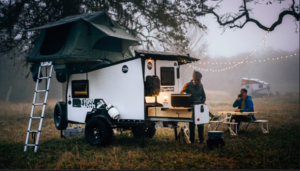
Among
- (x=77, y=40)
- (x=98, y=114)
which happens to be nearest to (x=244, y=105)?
(x=98, y=114)

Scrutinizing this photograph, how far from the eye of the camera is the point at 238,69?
232 ft

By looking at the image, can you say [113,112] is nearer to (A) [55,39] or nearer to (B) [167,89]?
(B) [167,89]

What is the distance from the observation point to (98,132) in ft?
25.5

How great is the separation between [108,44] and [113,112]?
124 inches

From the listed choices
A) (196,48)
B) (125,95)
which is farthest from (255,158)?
(196,48)

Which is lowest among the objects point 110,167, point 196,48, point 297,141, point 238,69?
point 110,167

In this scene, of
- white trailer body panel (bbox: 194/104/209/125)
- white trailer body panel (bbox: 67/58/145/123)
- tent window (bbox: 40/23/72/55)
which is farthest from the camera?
tent window (bbox: 40/23/72/55)

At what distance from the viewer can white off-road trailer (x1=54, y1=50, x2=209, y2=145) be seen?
23.4ft

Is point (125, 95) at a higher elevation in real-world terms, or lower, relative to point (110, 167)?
higher

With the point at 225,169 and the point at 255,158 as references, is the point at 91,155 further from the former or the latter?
the point at 255,158

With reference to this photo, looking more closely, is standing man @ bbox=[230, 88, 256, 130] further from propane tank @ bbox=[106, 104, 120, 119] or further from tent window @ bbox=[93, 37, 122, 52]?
tent window @ bbox=[93, 37, 122, 52]

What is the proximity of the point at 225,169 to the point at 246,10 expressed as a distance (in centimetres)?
991

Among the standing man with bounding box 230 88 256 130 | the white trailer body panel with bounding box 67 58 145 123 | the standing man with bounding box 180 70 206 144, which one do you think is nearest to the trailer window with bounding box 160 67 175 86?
the standing man with bounding box 180 70 206 144

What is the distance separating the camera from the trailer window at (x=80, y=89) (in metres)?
8.22
